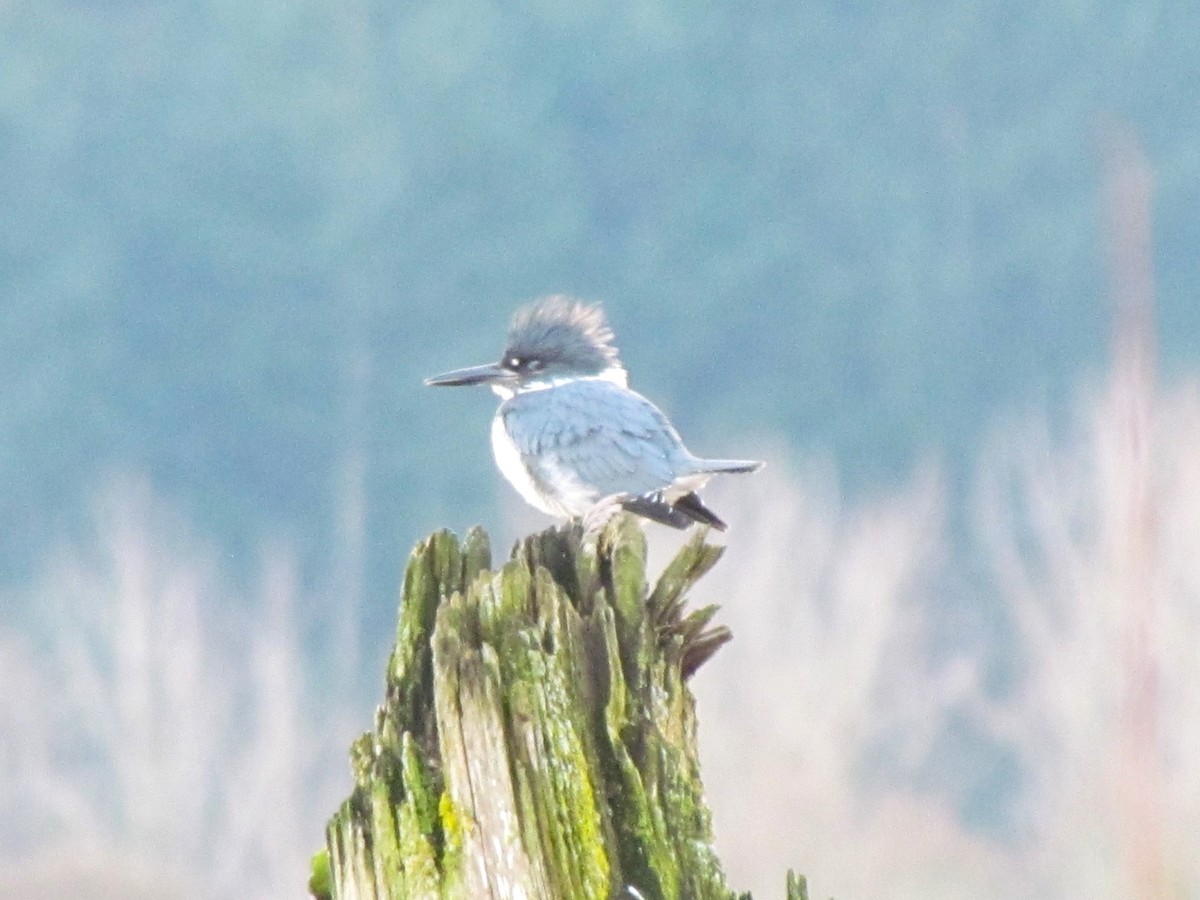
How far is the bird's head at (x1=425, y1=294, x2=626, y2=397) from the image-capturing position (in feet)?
16.5

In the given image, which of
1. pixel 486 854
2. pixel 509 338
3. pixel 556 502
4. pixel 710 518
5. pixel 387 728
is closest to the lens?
pixel 486 854

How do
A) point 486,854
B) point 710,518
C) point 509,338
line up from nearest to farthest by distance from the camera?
point 486,854 → point 710,518 → point 509,338

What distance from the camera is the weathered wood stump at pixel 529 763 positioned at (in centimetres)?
257

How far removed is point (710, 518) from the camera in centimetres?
421

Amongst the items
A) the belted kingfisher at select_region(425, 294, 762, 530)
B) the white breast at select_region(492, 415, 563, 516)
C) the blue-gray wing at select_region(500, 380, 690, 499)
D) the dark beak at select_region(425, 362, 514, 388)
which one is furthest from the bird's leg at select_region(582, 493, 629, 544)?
the dark beak at select_region(425, 362, 514, 388)

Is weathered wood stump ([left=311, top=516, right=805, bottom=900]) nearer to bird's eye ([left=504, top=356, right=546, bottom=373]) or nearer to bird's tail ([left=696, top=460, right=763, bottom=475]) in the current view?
bird's tail ([left=696, top=460, right=763, bottom=475])

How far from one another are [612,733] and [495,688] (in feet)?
0.68

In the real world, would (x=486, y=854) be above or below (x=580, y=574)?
below

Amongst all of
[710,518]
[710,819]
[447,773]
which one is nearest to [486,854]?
[447,773]

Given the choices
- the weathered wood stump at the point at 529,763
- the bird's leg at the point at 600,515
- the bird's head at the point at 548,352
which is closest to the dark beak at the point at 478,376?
the bird's head at the point at 548,352

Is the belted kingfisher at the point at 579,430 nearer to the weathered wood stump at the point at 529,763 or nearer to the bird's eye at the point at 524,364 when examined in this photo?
the bird's eye at the point at 524,364

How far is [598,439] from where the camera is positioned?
4.38m

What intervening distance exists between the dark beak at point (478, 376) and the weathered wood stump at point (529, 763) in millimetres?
2119

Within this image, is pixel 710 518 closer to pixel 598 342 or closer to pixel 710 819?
pixel 598 342
